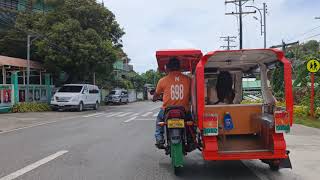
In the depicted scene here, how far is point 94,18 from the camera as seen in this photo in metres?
40.1

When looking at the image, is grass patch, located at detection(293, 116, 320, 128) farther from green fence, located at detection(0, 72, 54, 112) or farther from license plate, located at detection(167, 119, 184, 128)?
green fence, located at detection(0, 72, 54, 112)

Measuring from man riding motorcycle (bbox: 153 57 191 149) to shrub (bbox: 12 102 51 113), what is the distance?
25114mm

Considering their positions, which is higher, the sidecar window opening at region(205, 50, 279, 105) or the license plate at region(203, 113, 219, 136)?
the sidecar window opening at region(205, 50, 279, 105)

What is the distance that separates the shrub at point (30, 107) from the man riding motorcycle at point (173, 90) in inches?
989

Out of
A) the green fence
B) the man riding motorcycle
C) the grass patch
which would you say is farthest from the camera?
the green fence

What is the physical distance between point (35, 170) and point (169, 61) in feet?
10.6

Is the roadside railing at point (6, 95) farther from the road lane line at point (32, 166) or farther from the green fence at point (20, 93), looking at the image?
the road lane line at point (32, 166)

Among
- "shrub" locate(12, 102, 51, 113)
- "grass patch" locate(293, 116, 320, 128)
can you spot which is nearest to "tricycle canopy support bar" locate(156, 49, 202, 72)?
"grass patch" locate(293, 116, 320, 128)

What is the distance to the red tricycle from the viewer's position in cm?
834

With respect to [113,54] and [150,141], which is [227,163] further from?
[113,54]

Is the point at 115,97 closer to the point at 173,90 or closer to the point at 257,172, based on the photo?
the point at 173,90

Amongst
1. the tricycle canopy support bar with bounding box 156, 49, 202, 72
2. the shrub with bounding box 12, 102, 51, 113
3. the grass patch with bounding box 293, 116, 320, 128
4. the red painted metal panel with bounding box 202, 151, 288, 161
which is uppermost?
the tricycle canopy support bar with bounding box 156, 49, 202, 72

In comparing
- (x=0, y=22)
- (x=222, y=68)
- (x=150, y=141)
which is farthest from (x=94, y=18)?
(x=222, y=68)

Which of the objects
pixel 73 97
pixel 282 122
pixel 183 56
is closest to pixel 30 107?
pixel 73 97
